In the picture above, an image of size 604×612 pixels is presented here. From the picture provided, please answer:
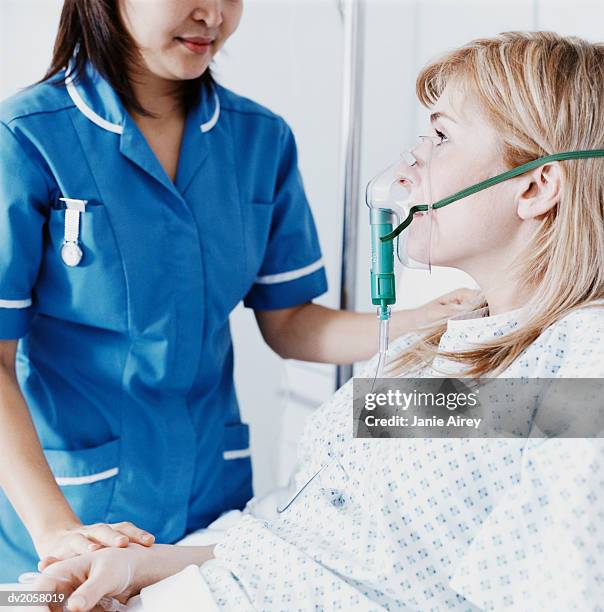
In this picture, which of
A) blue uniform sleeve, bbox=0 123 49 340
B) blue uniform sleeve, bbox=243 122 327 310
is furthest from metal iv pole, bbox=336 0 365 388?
blue uniform sleeve, bbox=0 123 49 340

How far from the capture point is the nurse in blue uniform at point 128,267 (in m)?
1.48

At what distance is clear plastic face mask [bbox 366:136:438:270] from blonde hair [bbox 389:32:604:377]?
0.43 ft

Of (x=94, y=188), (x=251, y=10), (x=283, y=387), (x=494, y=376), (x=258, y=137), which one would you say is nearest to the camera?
(x=494, y=376)

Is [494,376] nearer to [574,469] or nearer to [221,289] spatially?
[574,469]

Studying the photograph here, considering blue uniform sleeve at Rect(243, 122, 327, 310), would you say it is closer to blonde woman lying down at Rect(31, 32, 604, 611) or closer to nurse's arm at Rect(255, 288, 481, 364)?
nurse's arm at Rect(255, 288, 481, 364)

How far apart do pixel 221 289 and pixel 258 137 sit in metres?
0.33

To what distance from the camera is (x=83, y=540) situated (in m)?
1.24

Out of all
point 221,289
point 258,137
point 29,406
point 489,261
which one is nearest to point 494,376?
point 489,261

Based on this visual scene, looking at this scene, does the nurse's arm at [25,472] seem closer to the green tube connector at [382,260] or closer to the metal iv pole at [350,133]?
the green tube connector at [382,260]

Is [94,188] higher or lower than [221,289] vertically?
higher

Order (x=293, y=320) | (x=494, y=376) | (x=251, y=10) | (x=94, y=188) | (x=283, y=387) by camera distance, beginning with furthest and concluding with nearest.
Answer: (x=283, y=387) → (x=251, y=10) → (x=293, y=320) → (x=94, y=188) → (x=494, y=376)

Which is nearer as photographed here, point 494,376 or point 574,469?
point 574,469

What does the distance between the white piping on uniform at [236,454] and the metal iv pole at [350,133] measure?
0.46 metres

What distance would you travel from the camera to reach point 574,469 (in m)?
0.99
